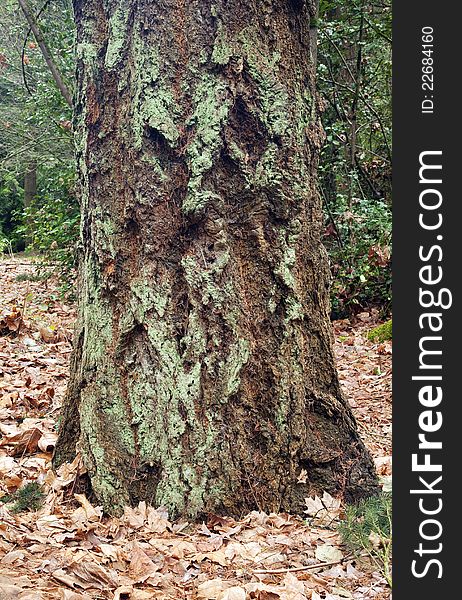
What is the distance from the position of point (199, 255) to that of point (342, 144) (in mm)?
7172

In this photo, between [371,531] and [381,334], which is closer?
[371,531]

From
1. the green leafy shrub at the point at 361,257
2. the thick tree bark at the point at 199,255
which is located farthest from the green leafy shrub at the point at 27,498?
the green leafy shrub at the point at 361,257

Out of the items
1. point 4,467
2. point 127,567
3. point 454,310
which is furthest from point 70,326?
point 454,310

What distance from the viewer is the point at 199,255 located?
2.63 m

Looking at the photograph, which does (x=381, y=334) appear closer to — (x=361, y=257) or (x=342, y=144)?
(x=361, y=257)

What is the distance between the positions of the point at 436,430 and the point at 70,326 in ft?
18.1

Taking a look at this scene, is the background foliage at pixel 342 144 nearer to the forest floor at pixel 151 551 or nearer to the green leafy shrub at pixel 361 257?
the green leafy shrub at pixel 361 257

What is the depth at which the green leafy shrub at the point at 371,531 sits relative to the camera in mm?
2243

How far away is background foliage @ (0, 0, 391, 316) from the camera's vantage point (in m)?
8.32

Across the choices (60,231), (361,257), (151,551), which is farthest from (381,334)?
(151,551)

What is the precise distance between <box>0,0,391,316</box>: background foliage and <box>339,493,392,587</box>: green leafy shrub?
567 cm

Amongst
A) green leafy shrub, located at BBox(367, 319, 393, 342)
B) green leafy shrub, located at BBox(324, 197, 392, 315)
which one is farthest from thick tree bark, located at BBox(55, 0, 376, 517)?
green leafy shrub, located at BBox(324, 197, 392, 315)

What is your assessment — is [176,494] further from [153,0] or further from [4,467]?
[153,0]

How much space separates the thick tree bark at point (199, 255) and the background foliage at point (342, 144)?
5.32 metres
